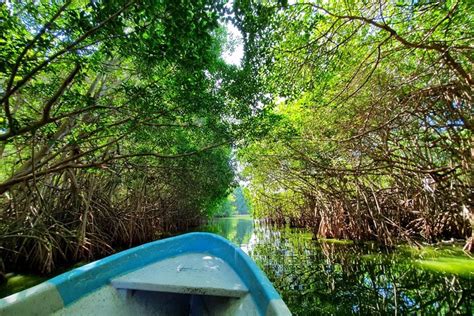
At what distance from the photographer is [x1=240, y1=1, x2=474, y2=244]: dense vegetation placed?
307 centimetres

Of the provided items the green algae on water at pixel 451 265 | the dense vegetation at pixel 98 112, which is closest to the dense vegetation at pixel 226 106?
the dense vegetation at pixel 98 112

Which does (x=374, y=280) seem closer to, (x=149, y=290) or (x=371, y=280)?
(x=371, y=280)

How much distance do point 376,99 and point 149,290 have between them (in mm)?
4118

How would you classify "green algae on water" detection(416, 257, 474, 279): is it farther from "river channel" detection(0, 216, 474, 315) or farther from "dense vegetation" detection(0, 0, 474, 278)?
"dense vegetation" detection(0, 0, 474, 278)

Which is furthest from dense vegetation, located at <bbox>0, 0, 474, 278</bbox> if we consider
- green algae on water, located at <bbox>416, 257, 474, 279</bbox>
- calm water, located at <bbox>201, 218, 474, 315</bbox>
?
calm water, located at <bbox>201, 218, 474, 315</bbox>

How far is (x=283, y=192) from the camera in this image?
541 inches

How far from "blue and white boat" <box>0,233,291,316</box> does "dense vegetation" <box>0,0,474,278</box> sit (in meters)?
1.58

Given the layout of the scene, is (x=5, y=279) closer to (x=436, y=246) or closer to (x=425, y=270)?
(x=425, y=270)

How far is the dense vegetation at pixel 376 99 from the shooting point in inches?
121

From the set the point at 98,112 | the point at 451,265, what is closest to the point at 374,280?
the point at 451,265

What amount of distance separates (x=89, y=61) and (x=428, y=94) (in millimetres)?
4564

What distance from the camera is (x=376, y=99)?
13.7ft

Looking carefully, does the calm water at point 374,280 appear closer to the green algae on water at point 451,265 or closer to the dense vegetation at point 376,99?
the green algae on water at point 451,265

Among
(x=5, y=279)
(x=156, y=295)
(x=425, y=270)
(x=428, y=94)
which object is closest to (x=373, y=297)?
(x=425, y=270)
